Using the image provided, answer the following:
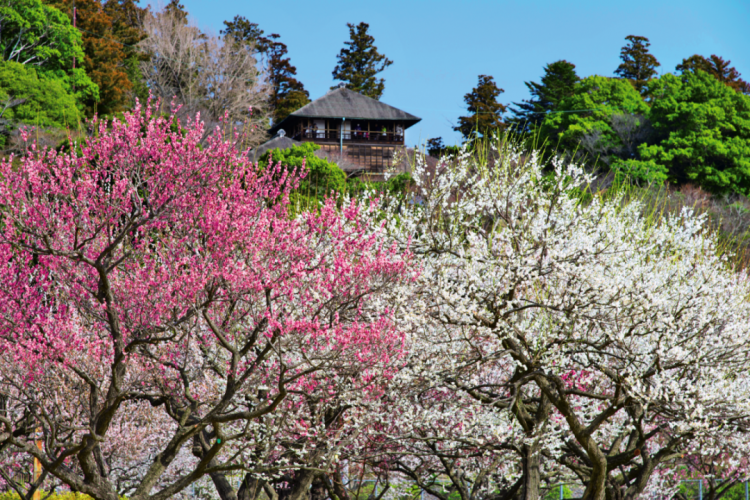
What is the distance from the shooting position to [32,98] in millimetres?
29000

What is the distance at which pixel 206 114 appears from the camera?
4212 cm

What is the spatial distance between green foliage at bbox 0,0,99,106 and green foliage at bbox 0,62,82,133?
3.07 meters

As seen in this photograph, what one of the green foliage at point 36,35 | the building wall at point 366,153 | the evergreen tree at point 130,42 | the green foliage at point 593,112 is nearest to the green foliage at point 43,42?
the green foliage at point 36,35

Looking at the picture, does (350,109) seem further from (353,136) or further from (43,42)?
(43,42)

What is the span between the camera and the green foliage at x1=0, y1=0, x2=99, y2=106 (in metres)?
32.3

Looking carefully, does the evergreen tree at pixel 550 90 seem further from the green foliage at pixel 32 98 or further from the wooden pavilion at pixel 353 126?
the green foliage at pixel 32 98

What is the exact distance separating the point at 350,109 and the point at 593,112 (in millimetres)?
17448

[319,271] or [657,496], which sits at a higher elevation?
[319,271]

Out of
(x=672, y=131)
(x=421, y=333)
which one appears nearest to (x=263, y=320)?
(x=421, y=333)

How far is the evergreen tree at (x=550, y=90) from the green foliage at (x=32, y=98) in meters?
26.3

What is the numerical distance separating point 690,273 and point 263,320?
20.1ft

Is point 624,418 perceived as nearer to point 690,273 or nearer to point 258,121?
point 690,273

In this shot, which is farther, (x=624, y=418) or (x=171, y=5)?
(x=171, y=5)

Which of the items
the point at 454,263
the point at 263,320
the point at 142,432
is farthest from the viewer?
the point at 142,432
